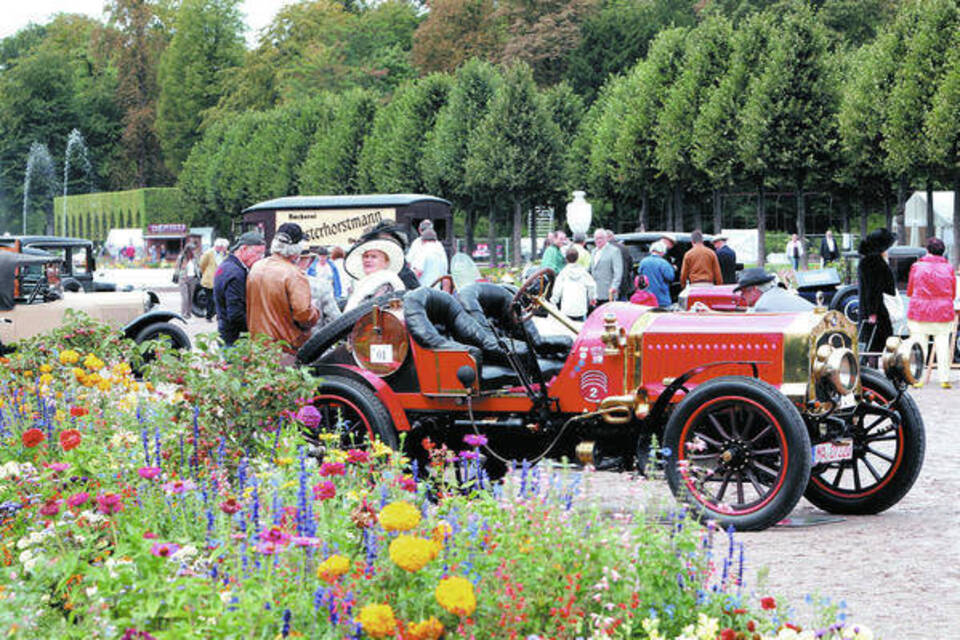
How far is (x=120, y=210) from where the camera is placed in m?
98.9

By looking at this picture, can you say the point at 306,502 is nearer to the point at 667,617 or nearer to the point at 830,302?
the point at 667,617

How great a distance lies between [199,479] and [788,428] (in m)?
3.10

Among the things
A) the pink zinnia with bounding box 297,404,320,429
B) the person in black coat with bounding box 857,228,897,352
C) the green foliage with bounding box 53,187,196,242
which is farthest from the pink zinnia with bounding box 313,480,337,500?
the green foliage with bounding box 53,187,196,242

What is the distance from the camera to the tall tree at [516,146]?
52344 millimetres

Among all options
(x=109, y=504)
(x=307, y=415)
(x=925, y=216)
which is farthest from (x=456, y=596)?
(x=925, y=216)

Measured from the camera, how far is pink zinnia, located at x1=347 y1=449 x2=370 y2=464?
5.91 m

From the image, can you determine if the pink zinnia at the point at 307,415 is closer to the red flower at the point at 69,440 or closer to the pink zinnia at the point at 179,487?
the red flower at the point at 69,440

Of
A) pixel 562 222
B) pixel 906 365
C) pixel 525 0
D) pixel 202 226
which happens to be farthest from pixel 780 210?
pixel 906 365

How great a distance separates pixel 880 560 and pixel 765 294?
380cm

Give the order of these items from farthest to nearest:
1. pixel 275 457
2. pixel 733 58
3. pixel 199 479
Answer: pixel 733 58
pixel 275 457
pixel 199 479

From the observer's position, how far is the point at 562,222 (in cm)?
6538

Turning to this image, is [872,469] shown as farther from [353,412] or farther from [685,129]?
[685,129]

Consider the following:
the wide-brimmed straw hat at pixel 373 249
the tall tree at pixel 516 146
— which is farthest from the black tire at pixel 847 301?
the tall tree at pixel 516 146

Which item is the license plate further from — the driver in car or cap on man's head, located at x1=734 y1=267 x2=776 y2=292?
cap on man's head, located at x1=734 y1=267 x2=776 y2=292
